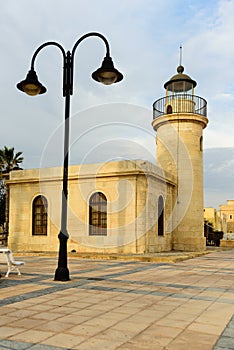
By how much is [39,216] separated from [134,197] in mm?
5281

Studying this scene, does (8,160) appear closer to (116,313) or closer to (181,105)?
(181,105)

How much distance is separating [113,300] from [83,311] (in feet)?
3.08

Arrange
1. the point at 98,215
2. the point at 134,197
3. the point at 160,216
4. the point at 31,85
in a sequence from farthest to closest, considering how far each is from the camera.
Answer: the point at 160,216 < the point at 98,215 < the point at 134,197 < the point at 31,85

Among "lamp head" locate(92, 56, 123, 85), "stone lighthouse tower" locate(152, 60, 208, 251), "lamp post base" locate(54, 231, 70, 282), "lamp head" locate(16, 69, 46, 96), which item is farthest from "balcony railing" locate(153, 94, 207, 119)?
"lamp post base" locate(54, 231, 70, 282)

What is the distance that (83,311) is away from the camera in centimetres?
545

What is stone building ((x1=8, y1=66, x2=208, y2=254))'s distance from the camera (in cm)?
1638

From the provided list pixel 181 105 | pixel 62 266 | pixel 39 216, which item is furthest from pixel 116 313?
pixel 181 105

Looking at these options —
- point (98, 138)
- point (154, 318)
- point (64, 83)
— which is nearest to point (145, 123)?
point (98, 138)

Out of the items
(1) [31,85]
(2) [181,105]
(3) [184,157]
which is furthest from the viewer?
(2) [181,105]

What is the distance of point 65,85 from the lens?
8648mm

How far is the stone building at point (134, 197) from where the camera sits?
16.4 m

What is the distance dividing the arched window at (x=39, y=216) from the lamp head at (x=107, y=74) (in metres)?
11.4

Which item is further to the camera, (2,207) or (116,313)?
(2,207)

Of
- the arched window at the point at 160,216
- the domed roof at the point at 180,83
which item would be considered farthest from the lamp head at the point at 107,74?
the domed roof at the point at 180,83
